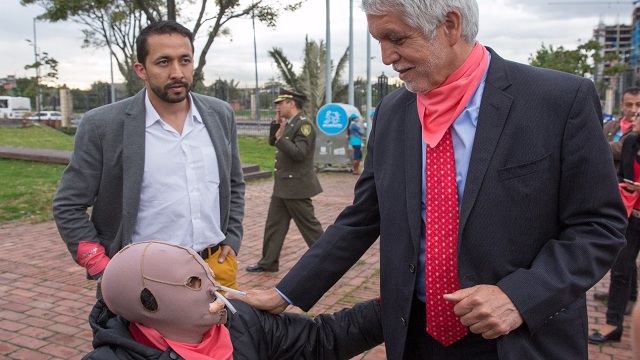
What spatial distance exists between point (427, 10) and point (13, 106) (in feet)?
173

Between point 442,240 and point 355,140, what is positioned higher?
point 442,240

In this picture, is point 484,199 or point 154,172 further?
point 154,172

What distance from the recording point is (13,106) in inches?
1896

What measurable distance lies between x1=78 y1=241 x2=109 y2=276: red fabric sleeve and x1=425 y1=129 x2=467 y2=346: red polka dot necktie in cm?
154

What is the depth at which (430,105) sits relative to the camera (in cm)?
192

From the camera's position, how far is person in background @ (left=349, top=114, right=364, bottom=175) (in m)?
15.6

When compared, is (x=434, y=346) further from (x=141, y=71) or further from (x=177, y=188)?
(x=141, y=71)

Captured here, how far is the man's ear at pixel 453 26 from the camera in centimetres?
182

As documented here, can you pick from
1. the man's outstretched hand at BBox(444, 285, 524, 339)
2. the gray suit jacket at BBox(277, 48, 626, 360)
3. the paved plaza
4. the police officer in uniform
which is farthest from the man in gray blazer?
the police officer in uniform

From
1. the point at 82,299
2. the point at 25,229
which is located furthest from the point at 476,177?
the point at 25,229

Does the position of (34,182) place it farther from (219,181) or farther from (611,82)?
(611,82)

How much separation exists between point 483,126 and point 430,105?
0.20 meters

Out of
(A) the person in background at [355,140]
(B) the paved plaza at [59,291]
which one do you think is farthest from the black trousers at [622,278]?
(A) the person in background at [355,140]

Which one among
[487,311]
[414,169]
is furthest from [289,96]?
[487,311]
